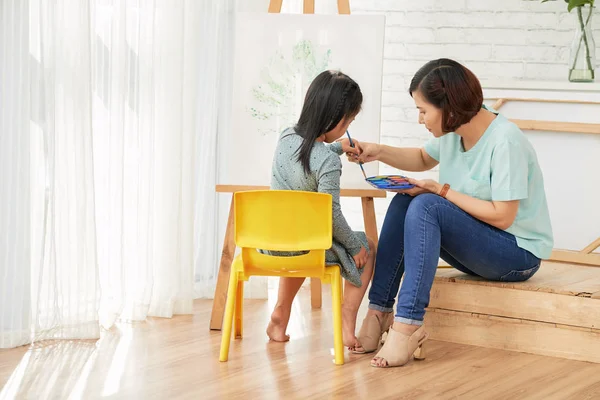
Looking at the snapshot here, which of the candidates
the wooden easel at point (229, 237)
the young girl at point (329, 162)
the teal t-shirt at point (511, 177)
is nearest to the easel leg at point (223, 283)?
the wooden easel at point (229, 237)

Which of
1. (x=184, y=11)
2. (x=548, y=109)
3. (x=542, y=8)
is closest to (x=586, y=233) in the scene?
(x=548, y=109)

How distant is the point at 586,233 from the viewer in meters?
3.64

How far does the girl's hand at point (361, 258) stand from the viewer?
8.93 ft

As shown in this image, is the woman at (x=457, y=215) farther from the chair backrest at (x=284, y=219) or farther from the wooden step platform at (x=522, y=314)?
the chair backrest at (x=284, y=219)

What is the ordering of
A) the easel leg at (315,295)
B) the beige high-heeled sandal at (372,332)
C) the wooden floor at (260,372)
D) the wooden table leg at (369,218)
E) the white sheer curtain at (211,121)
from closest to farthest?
the wooden floor at (260,372) < the beige high-heeled sandal at (372,332) < the wooden table leg at (369,218) < the easel leg at (315,295) < the white sheer curtain at (211,121)

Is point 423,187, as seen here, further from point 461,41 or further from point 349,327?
point 461,41

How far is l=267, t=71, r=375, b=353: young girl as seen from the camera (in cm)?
265

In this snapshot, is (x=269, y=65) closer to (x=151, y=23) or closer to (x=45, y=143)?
(x=151, y=23)

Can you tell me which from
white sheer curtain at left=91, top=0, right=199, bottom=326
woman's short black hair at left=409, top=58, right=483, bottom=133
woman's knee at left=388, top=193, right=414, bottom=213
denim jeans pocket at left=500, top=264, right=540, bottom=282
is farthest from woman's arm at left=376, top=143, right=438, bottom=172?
white sheer curtain at left=91, top=0, right=199, bottom=326

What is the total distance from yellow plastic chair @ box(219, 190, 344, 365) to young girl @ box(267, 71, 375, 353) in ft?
0.31

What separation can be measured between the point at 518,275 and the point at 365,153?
651 millimetres

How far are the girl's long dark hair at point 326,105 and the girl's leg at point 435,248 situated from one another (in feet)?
1.17

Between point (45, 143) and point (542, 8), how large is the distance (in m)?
2.38

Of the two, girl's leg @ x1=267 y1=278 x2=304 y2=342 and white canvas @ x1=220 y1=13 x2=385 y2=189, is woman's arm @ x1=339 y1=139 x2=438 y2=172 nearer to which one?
white canvas @ x1=220 y1=13 x2=385 y2=189
